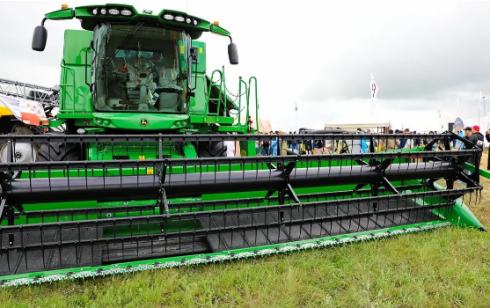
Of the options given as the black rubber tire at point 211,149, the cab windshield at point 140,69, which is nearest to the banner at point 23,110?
the cab windshield at point 140,69

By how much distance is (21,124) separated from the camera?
8.77m

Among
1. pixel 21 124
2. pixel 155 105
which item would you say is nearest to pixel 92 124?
pixel 155 105

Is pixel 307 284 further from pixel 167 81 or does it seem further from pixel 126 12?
pixel 126 12

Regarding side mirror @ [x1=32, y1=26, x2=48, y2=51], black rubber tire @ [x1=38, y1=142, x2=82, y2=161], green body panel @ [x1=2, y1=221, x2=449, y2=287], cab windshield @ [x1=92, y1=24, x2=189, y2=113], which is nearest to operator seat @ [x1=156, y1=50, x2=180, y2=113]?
cab windshield @ [x1=92, y1=24, x2=189, y2=113]

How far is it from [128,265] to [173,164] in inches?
32.0

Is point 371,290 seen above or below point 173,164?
below

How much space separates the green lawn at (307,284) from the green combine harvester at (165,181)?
0.11 metres

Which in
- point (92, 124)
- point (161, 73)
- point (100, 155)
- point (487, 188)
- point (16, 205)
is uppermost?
point (161, 73)

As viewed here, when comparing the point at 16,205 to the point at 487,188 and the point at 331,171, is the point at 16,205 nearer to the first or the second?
the point at 331,171

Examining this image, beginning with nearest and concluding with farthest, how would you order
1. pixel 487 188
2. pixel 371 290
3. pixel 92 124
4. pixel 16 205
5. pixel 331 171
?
1. pixel 371 290
2. pixel 16 205
3. pixel 331 171
4. pixel 92 124
5. pixel 487 188

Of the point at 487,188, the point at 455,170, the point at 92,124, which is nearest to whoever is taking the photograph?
the point at 455,170

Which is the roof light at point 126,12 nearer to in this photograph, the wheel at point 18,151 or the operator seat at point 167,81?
the operator seat at point 167,81

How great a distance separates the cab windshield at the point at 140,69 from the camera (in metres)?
4.20

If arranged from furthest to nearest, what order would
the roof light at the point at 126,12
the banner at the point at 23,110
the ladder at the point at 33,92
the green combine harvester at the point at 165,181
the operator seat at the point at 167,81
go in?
1. the ladder at the point at 33,92
2. the banner at the point at 23,110
3. the operator seat at the point at 167,81
4. the roof light at the point at 126,12
5. the green combine harvester at the point at 165,181
